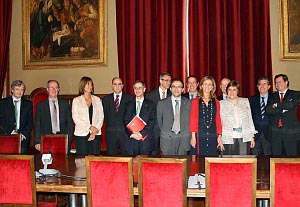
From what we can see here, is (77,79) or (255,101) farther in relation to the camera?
(77,79)

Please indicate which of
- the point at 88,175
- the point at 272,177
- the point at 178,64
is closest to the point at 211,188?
the point at 272,177

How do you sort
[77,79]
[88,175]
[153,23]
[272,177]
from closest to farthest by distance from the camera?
[272,177], [88,175], [153,23], [77,79]

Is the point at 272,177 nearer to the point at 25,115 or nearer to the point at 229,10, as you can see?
the point at 25,115

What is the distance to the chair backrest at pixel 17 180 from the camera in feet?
10.1

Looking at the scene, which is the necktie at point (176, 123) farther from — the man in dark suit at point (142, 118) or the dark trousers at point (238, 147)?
the dark trousers at point (238, 147)

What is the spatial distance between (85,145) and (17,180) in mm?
2301

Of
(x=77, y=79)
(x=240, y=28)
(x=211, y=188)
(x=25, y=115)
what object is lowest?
(x=211, y=188)

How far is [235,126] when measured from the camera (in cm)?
490

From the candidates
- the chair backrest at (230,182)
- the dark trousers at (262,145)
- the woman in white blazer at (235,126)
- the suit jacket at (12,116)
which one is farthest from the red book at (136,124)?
the chair backrest at (230,182)

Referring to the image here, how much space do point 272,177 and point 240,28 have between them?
4618mm

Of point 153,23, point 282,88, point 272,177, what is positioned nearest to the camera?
point 272,177

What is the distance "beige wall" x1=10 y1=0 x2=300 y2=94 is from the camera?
6945 millimetres

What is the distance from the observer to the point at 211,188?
2801 millimetres

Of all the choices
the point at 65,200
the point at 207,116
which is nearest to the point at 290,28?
the point at 207,116
